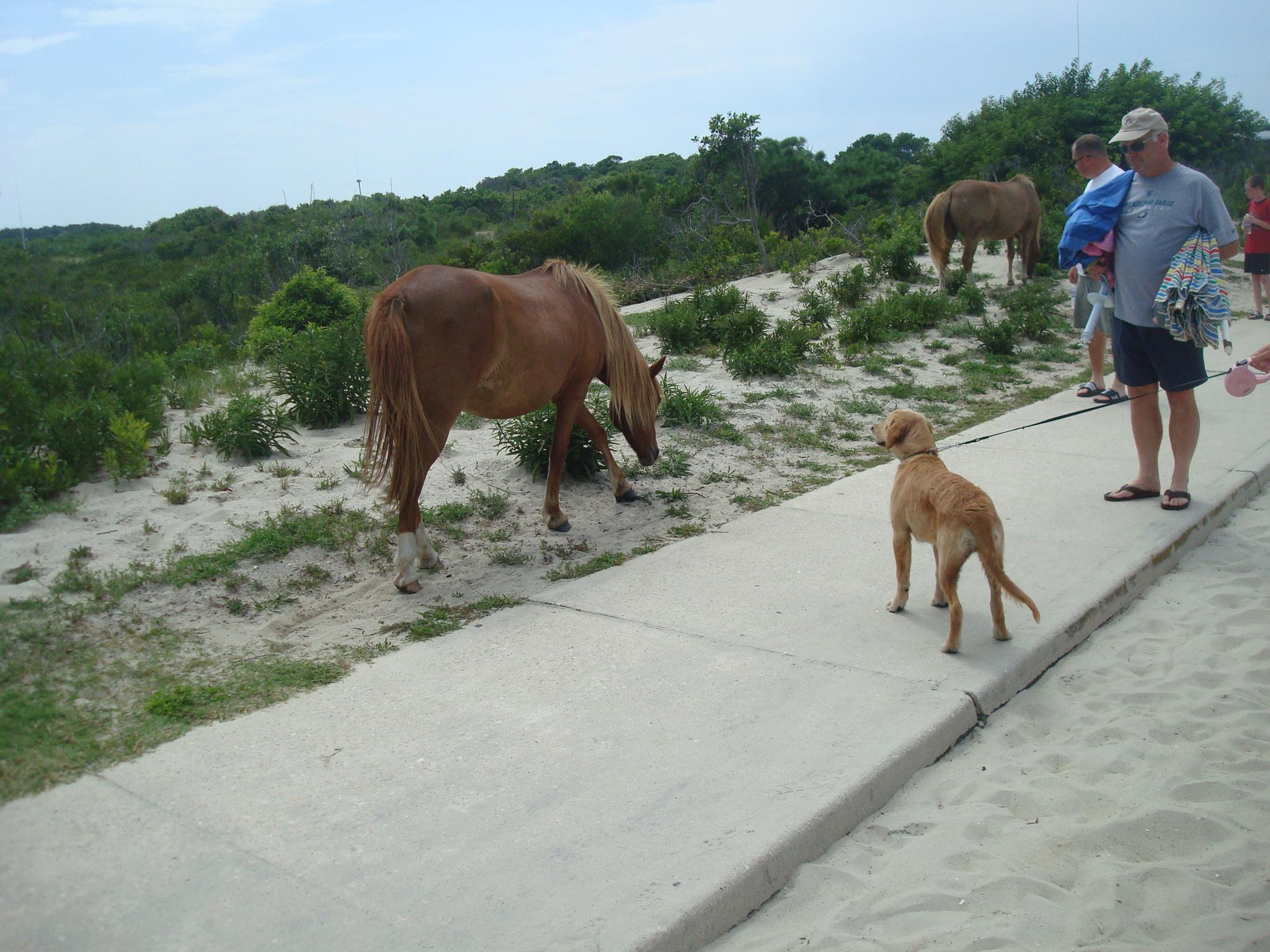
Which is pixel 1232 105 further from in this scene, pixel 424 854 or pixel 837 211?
pixel 424 854

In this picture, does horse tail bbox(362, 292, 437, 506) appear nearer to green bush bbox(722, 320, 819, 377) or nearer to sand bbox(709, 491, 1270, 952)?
sand bbox(709, 491, 1270, 952)

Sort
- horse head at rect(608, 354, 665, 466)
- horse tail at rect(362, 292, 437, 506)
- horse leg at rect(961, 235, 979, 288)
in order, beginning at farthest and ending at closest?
horse leg at rect(961, 235, 979, 288)
horse head at rect(608, 354, 665, 466)
horse tail at rect(362, 292, 437, 506)

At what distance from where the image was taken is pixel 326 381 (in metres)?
7.23

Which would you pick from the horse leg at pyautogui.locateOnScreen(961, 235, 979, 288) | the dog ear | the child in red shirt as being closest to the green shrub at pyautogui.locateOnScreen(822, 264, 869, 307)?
the horse leg at pyautogui.locateOnScreen(961, 235, 979, 288)

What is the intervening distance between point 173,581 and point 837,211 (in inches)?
982

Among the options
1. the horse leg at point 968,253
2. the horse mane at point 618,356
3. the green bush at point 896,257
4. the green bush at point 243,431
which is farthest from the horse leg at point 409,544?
the horse leg at point 968,253

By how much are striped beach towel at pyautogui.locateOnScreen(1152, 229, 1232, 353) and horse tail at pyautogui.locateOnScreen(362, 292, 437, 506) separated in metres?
4.11

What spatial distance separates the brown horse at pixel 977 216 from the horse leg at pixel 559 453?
352 inches

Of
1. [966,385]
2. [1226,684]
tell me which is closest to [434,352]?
[1226,684]

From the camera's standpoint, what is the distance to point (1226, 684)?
3693 millimetres

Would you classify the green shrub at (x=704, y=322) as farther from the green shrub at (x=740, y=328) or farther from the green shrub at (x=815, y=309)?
the green shrub at (x=815, y=309)

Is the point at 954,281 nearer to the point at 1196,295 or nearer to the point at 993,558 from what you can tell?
the point at 1196,295

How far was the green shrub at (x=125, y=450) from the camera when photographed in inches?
224

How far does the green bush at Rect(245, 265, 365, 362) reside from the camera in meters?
10.5
